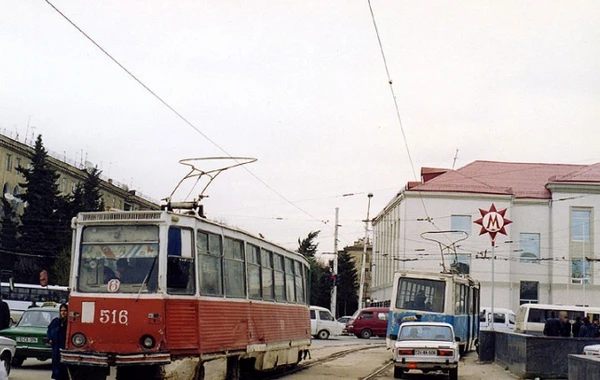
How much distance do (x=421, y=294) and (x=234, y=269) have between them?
14242mm

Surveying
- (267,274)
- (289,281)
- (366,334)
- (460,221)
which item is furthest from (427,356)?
(460,221)

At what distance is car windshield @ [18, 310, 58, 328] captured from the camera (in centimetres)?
2055

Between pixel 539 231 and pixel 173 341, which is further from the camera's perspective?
pixel 539 231

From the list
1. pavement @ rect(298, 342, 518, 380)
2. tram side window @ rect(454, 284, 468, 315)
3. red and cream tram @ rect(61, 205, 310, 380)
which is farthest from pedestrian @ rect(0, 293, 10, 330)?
tram side window @ rect(454, 284, 468, 315)

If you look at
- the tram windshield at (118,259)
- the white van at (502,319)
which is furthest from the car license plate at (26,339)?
the white van at (502,319)

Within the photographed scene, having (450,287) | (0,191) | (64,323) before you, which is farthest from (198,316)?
(0,191)

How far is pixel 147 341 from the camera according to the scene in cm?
1289

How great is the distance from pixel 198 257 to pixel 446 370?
8416mm

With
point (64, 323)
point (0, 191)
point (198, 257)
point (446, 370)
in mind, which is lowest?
point (446, 370)

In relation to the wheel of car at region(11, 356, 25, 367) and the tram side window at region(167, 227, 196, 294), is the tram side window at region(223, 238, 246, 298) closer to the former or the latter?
the tram side window at region(167, 227, 196, 294)

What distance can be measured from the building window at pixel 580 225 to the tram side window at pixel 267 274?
47.2 m

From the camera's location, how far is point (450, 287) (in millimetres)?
28797

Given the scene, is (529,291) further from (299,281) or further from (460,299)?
(299,281)

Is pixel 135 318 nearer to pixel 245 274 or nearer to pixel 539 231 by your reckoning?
pixel 245 274
